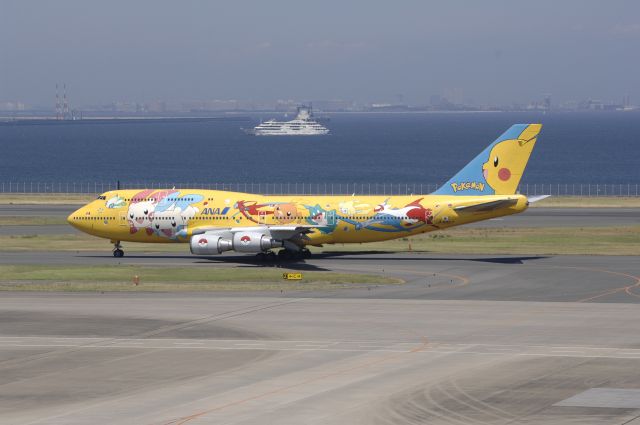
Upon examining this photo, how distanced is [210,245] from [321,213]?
8277 mm

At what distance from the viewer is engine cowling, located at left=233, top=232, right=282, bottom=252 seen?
76562 millimetres

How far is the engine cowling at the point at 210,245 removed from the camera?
7700cm

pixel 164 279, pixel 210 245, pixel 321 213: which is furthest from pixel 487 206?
pixel 164 279

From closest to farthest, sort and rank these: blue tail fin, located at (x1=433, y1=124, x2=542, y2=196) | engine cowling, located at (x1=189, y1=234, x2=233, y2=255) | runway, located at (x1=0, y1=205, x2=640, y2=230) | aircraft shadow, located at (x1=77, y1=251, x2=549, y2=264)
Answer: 1. aircraft shadow, located at (x1=77, y1=251, x2=549, y2=264)
2. engine cowling, located at (x1=189, y1=234, x2=233, y2=255)
3. blue tail fin, located at (x1=433, y1=124, x2=542, y2=196)
4. runway, located at (x1=0, y1=205, x2=640, y2=230)

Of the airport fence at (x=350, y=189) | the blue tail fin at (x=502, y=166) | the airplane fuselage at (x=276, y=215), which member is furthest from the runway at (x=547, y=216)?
the airport fence at (x=350, y=189)

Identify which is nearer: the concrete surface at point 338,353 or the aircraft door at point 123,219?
the concrete surface at point 338,353

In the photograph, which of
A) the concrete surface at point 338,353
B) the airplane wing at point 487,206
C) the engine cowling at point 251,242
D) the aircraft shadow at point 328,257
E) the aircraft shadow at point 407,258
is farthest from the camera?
the aircraft shadow at point 407,258

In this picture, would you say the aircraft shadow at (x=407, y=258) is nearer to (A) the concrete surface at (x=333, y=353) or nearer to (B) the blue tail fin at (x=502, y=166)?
(B) the blue tail fin at (x=502, y=166)

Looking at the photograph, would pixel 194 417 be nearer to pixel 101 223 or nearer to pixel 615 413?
pixel 615 413

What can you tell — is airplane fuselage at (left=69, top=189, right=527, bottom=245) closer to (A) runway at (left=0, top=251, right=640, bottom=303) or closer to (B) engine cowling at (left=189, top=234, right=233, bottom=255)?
(A) runway at (left=0, top=251, right=640, bottom=303)

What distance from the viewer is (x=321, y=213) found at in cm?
7888

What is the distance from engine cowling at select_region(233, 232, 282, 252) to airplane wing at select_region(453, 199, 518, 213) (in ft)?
43.7

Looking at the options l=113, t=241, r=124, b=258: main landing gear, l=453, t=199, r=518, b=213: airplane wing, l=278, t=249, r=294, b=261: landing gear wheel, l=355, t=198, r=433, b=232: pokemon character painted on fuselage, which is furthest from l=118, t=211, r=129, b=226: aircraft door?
l=453, t=199, r=518, b=213: airplane wing

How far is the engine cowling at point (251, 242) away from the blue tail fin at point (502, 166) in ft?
Answer: 44.1
